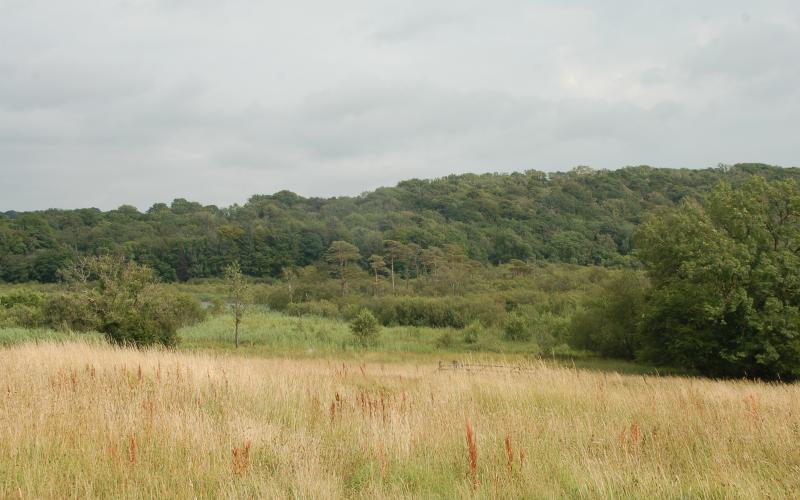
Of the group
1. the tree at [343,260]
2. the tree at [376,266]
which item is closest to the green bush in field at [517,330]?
the tree at [376,266]

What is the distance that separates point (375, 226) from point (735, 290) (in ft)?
347

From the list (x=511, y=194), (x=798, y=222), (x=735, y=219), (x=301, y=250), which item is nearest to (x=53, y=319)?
(x=735, y=219)

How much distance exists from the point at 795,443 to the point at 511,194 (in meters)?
150

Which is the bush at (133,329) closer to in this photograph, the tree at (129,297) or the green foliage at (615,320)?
the tree at (129,297)

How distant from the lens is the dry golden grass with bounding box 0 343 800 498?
4.82 m

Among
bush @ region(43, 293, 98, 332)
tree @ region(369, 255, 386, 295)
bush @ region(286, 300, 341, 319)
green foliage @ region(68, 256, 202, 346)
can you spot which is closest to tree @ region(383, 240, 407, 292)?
tree @ region(369, 255, 386, 295)

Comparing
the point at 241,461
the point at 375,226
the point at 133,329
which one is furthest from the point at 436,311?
the point at 375,226

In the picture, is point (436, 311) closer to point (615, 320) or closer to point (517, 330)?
point (517, 330)

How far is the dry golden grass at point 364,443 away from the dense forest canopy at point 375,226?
260 ft

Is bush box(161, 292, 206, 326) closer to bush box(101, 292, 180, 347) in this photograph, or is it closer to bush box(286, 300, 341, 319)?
bush box(286, 300, 341, 319)

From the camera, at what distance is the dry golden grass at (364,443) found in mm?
4816

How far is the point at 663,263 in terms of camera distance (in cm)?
3250

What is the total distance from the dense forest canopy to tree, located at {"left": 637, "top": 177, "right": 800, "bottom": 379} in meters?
53.9

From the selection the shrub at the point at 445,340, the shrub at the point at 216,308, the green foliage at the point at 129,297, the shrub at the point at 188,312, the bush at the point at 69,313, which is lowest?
the shrub at the point at 445,340
